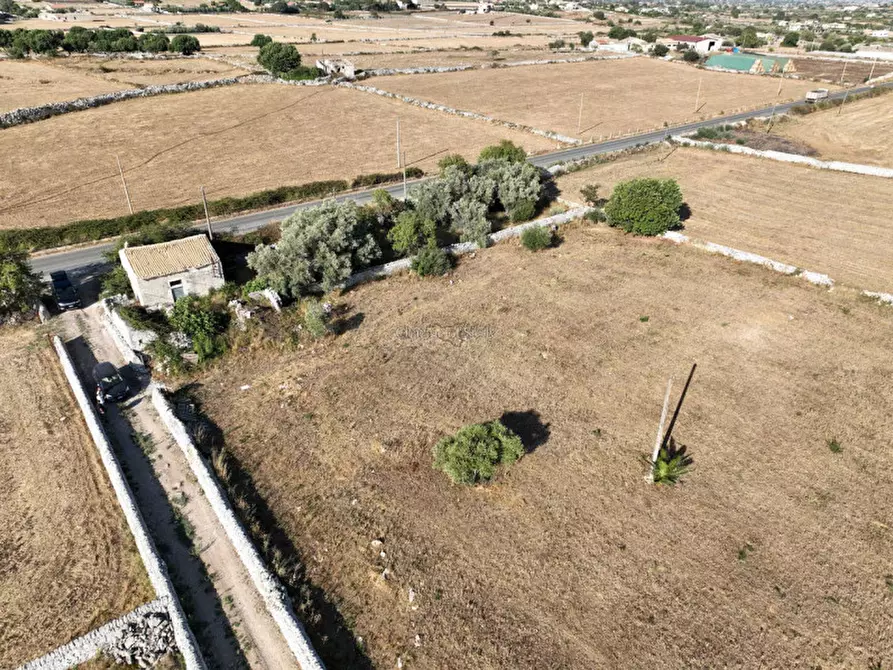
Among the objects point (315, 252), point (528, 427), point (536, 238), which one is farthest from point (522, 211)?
point (528, 427)

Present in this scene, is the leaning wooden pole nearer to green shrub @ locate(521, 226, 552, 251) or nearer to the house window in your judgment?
green shrub @ locate(521, 226, 552, 251)

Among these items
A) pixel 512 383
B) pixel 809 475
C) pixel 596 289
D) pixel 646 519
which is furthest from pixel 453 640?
pixel 596 289

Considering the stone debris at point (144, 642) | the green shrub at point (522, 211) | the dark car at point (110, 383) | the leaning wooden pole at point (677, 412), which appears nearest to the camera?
the stone debris at point (144, 642)

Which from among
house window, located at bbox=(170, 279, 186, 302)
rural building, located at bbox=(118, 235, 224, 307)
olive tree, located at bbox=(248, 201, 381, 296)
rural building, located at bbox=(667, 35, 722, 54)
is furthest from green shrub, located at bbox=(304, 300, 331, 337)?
rural building, located at bbox=(667, 35, 722, 54)

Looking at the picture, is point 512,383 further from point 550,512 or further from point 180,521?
point 180,521

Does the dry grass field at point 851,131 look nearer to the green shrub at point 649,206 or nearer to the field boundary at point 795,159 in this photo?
the field boundary at point 795,159

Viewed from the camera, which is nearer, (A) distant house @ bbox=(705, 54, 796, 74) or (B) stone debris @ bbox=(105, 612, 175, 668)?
(B) stone debris @ bbox=(105, 612, 175, 668)

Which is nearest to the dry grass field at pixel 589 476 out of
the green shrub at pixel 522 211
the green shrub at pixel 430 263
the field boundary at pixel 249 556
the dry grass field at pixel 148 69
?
the field boundary at pixel 249 556
